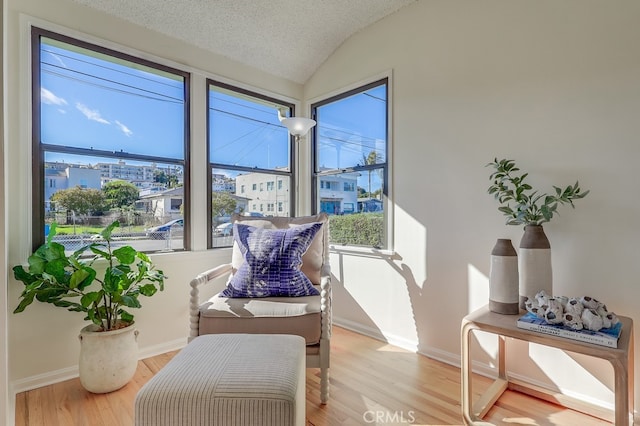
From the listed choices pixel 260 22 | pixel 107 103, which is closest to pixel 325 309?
pixel 107 103

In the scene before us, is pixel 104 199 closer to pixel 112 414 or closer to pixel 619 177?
pixel 112 414

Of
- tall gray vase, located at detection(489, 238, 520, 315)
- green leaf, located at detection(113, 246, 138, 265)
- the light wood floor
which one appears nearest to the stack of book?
tall gray vase, located at detection(489, 238, 520, 315)

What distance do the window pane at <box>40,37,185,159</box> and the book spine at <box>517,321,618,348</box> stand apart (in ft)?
8.13

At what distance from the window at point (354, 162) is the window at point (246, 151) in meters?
0.34

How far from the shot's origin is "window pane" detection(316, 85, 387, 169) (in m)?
2.67

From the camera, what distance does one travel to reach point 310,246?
2221mm

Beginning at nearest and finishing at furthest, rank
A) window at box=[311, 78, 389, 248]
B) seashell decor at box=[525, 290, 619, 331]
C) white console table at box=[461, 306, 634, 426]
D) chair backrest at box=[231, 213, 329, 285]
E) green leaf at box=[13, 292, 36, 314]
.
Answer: white console table at box=[461, 306, 634, 426] → seashell decor at box=[525, 290, 619, 331] → green leaf at box=[13, 292, 36, 314] → chair backrest at box=[231, 213, 329, 285] → window at box=[311, 78, 389, 248]

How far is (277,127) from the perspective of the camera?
3.23 meters

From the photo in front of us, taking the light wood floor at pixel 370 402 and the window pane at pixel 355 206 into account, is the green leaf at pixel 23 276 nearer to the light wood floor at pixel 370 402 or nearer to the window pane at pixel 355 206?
the light wood floor at pixel 370 402

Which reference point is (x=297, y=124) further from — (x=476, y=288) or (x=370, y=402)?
(x=370, y=402)

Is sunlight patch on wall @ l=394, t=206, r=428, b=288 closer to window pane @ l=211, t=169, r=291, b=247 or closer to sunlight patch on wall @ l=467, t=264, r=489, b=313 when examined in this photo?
sunlight patch on wall @ l=467, t=264, r=489, b=313

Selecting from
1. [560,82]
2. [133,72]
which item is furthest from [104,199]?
[560,82]

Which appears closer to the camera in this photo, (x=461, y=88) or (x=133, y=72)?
(x=461, y=88)

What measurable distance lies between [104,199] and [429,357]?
8.10 ft
